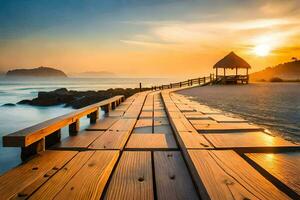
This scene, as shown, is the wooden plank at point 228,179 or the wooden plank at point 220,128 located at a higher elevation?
the wooden plank at point 220,128

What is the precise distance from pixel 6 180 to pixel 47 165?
382 mm

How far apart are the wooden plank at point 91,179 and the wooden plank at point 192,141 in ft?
2.56

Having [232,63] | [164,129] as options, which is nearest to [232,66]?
[232,63]

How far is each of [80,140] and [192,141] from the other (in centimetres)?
145

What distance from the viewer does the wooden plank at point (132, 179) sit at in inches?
66.7

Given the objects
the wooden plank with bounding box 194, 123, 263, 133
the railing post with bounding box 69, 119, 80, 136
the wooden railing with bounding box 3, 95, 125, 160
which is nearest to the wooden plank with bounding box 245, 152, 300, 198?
the wooden plank with bounding box 194, 123, 263, 133

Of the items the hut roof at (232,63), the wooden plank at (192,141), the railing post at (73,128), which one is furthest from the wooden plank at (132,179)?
the hut roof at (232,63)

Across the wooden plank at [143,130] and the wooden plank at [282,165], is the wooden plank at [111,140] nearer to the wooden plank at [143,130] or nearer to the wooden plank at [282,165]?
the wooden plank at [143,130]

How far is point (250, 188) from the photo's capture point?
162cm

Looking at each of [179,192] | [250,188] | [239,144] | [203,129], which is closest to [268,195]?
[250,188]

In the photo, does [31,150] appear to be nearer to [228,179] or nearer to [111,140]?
[111,140]

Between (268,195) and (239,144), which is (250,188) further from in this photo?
(239,144)

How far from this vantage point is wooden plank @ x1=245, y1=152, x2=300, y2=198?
5.71ft

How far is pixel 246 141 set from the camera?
2850mm
